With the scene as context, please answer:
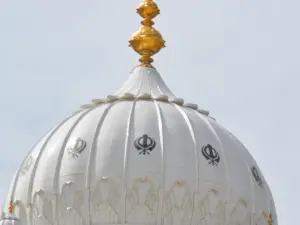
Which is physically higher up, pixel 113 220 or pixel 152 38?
pixel 152 38

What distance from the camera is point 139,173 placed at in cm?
6712

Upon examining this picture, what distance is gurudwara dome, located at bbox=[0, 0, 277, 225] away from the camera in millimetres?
66938

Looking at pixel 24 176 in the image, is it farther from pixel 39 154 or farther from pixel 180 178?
pixel 180 178

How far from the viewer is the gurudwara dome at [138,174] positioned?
220 feet

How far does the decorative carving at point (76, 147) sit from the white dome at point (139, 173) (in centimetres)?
3

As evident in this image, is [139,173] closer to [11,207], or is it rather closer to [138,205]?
[138,205]

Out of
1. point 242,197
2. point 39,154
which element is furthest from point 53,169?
point 242,197

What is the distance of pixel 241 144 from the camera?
7012 cm

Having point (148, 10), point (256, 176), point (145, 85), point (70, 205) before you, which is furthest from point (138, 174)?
point (148, 10)

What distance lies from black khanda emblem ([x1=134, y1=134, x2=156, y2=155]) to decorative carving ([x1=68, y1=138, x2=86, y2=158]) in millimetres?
1658

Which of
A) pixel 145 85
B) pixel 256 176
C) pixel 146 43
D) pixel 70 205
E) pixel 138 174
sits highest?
pixel 146 43

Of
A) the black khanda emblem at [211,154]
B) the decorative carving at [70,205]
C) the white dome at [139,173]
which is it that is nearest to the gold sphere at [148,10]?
the white dome at [139,173]

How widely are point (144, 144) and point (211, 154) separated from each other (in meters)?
2.12

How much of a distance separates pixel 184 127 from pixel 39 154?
4.53m
